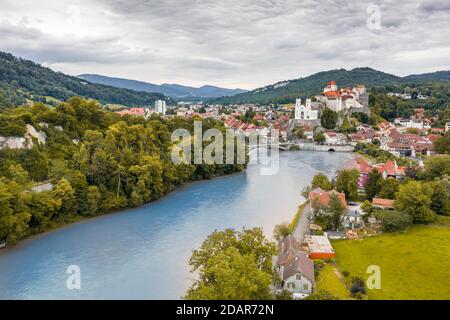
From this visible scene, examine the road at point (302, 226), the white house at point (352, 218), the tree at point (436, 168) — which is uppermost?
the tree at point (436, 168)

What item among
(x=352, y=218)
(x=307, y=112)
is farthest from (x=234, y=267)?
(x=307, y=112)

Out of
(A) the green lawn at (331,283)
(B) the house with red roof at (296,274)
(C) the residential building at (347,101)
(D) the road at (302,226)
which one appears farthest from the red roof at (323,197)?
(C) the residential building at (347,101)

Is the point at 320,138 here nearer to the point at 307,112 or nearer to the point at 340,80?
the point at 307,112

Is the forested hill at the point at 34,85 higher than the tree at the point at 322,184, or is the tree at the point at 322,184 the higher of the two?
the forested hill at the point at 34,85

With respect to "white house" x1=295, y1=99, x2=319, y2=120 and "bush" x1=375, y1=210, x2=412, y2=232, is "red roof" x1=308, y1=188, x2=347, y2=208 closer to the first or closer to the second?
"bush" x1=375, y1=210, x2=412, y2=232

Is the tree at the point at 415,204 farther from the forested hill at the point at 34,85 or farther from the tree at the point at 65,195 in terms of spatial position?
the forested hill at the point at 34,85

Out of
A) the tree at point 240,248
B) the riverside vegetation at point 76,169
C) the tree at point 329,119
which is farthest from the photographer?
the tree at point 329,119
